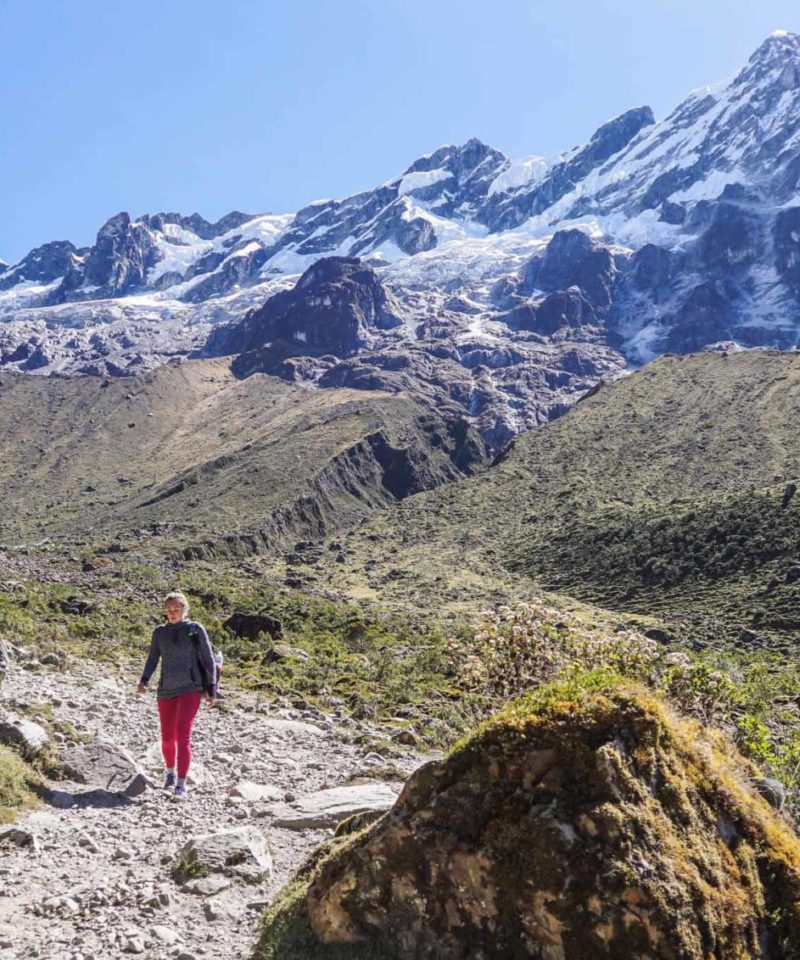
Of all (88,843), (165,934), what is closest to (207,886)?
(165,934)

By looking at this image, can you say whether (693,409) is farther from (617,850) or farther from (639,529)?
(617,850)

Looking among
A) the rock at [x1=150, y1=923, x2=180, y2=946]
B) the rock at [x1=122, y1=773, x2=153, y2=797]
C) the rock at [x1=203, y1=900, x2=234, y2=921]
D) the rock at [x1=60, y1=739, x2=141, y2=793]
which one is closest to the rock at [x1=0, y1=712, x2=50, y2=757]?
the rock at [x1=60, y1=739, x2=141, y2=793]

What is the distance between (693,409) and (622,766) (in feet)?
390

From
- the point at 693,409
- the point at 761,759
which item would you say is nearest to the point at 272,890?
the point at 761,759

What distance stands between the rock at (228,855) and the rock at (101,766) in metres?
2.58

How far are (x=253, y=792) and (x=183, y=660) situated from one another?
6.31ft

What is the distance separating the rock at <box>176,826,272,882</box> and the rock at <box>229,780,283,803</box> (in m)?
2.15

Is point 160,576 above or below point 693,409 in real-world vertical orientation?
below

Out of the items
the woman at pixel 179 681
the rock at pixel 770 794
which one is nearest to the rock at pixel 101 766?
the woman at pixel 179 681

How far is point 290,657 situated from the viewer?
95.3 ft

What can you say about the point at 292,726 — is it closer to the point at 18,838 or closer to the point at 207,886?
the point at 18,838

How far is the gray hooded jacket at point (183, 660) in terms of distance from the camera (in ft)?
32.4

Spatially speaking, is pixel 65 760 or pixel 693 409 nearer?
pixel 65 760

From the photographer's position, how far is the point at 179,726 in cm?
987
